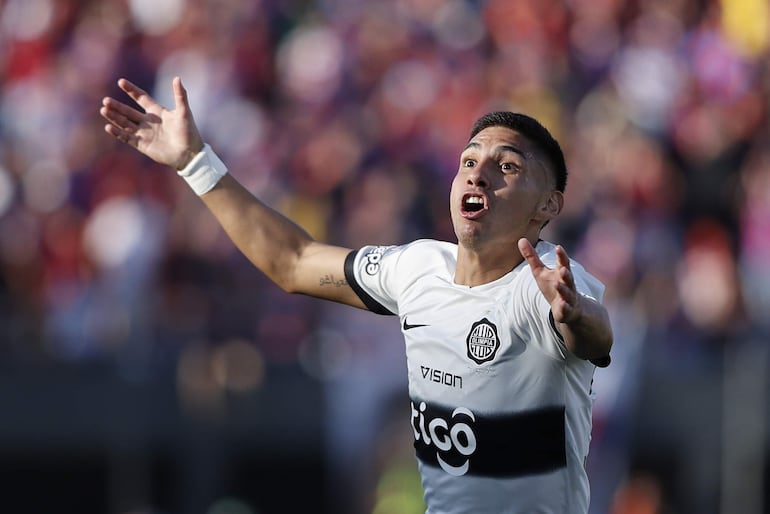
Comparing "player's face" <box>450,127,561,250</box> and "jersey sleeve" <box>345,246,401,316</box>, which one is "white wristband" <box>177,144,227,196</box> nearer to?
"jersey sleeve" <box>345,246,401,316</box>

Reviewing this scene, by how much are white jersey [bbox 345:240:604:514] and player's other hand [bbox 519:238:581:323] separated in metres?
0.21

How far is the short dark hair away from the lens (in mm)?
5477

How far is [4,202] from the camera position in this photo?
1232 centimetres

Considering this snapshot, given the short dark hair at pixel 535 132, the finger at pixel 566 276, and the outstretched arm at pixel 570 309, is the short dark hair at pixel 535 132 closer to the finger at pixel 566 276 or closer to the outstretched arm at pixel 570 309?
the outstretched arm at pixel 570 309

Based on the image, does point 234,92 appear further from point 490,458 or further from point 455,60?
point 490,458

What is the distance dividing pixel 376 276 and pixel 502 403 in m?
1.04

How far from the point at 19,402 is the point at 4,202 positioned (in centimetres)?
192

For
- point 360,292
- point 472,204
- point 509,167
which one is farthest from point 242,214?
point 509,167

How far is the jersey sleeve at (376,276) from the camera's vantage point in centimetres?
594

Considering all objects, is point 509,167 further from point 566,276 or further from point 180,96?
point 180,96

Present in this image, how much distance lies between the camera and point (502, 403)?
518 cm

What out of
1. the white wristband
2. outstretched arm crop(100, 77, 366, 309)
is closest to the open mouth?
outstretched arm crop(100, 77, 366, 309)

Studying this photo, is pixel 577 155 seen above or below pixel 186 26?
below

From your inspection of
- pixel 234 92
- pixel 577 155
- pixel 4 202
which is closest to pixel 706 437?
pixel 577 155
